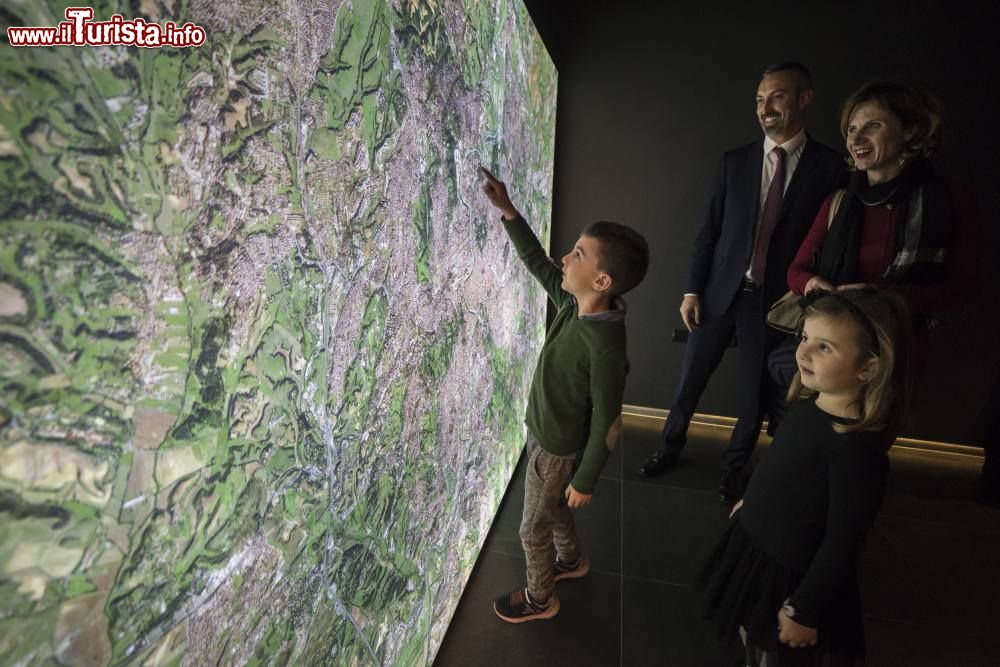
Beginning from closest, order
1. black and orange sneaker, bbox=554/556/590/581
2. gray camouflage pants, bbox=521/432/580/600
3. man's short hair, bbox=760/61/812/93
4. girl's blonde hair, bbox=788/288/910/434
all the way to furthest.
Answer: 1. girl's blonde hair, bbox=788/288/910/434
2. gray camouflage pants, bbox=521/432/580/600
3. black and orange sneaker, bbox=554/556/590/581
4. man's short hair, bbox=760/61/812/93

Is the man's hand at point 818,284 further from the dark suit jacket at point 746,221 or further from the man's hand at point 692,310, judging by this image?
the man's hand at point 692,310

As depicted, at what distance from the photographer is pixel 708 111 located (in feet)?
9.91

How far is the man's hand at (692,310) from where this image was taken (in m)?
2.48

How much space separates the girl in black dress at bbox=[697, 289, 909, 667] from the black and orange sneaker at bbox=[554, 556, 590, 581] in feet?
2.43

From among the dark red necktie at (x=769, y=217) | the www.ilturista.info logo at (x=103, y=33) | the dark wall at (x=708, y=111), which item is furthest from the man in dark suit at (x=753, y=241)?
the www.ilturista.info logo at (x=103, y=33)

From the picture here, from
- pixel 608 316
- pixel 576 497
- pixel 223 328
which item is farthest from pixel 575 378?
pixel 223 328

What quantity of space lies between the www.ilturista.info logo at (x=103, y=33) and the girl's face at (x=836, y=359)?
1.21 metres

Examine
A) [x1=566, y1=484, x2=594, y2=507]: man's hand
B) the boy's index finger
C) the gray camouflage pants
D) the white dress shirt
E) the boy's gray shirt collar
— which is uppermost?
the white dress shirt

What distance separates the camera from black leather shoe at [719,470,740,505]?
2.52 m

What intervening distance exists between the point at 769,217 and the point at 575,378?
1437 millimetres

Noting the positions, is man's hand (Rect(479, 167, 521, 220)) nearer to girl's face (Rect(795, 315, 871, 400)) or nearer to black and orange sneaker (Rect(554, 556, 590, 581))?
girl's face (Rect(795, 315, 871, 400))

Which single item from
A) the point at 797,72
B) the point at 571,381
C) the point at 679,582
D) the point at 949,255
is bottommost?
the point at 679,582

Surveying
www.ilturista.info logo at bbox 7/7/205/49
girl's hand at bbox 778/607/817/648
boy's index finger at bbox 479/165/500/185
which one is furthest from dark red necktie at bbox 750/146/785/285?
www.ilturista.info logo at bbox 7/7/205/49

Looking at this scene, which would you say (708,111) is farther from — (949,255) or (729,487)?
(729,487)
